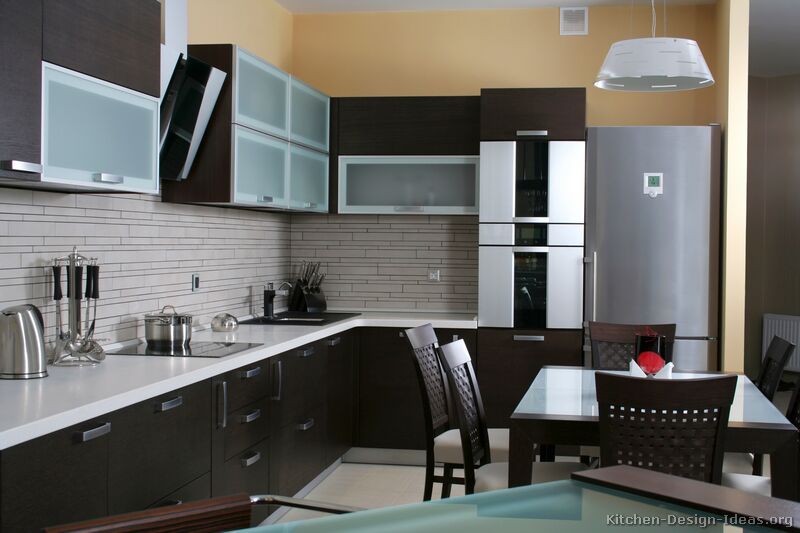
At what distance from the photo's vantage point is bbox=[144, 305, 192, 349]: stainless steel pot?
3.75 m

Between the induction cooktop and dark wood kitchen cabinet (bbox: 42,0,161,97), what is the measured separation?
3.50ft

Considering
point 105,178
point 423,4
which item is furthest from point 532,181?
point 105,178

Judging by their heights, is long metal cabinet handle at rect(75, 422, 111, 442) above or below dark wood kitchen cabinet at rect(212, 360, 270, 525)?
above

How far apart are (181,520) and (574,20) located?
16.8 ft

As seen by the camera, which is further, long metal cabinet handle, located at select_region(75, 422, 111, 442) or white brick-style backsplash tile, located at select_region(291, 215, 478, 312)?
white brick-style backsplash tile, located at select_region(291, 215, 478, 312)

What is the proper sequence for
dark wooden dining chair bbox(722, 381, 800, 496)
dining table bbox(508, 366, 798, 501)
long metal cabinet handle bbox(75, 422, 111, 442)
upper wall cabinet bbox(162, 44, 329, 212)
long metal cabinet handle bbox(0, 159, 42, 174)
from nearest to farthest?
long metal cabinet handle bbox(75, 422, 111, 442)
long metal cabinet handle bbox(0, 159, 42, 174)
dining table bbox(508, 366, 798, 501)
dark wooden dining chair bbox(722, 381, 800, 496)
upper wall cabinet bbox(162, 44, 329, 212)

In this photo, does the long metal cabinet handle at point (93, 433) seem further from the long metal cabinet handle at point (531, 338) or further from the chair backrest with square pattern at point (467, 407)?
the long metal cabinet handle at point (531, 338)

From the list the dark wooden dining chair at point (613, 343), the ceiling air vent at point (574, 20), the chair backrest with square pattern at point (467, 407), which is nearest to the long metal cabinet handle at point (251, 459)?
the chair backrest with square pattern at point (467, 407)

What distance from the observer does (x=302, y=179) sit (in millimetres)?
5340

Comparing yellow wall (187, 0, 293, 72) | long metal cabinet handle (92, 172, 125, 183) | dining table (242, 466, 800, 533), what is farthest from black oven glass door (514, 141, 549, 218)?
dining table (242, 466, 800, 533)

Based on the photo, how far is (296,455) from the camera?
4.45m

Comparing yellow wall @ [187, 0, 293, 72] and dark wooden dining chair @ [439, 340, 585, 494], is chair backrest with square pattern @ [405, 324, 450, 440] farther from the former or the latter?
yellow wall @ [187, 0, 293, 72]

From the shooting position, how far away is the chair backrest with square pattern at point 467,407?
3.46 metres

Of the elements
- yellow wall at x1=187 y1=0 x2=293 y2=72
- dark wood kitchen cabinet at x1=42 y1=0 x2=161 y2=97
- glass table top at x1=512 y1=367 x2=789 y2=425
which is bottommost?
glass table top at x1=512 y1=367 x2=789 y2=425
